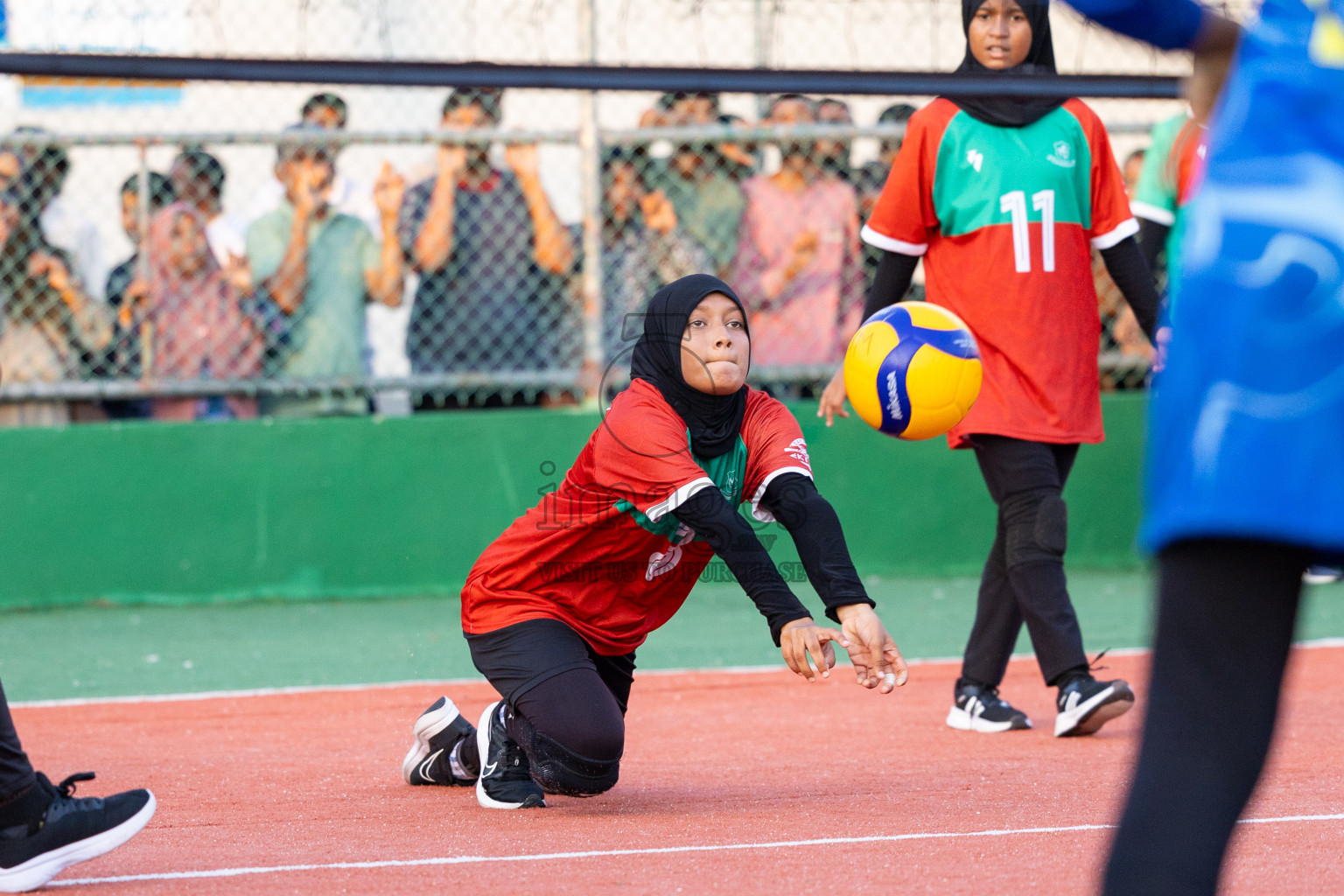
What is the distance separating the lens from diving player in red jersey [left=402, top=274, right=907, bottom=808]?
3.96 metres

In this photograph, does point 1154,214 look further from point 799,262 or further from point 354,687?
point 354,687

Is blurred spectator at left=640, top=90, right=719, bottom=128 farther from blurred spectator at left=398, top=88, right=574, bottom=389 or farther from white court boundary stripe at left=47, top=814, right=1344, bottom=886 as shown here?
white court boundary stripe at left=47, top=814, right=1344, bottom=886

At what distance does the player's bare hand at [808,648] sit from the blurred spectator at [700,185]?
4.99 meters

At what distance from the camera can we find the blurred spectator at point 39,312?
833 cm

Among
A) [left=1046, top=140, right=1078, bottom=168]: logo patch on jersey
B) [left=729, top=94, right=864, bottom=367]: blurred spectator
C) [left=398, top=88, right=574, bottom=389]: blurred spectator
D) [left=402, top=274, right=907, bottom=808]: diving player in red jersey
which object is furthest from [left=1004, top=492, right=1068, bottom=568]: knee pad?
[left=398, top=88, right=574, bottom=389]: blurred spectator

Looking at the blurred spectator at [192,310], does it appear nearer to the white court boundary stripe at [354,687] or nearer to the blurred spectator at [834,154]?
the white court boundary stripe at [354,687]

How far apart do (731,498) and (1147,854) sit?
2.37 m

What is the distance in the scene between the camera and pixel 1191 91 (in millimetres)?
2434

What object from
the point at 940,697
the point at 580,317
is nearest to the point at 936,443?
the point at 580,317

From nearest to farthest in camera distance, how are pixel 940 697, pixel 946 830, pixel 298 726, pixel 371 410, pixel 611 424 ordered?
1. pixel 946 830
2. pixel 611 424
3. pixel 298 726
4. pixel 940 697
5. pixel 371 410

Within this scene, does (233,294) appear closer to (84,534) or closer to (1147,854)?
(84,534)

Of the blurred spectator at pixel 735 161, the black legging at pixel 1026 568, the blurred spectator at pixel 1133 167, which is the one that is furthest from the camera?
the blurred spectator at pixel 1133 167

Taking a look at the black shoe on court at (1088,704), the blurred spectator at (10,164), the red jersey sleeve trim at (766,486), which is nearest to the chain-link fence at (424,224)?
the blurred spectator at (10,164)

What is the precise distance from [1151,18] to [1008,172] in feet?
10.1
